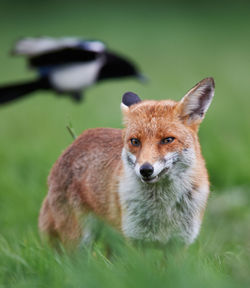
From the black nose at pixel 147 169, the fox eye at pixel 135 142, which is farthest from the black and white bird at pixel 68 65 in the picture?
the black nose at pixel 147 169

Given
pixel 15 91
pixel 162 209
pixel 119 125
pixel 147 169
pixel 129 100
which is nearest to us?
pixel 147 169

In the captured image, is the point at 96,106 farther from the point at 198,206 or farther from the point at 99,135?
the point at 198,206

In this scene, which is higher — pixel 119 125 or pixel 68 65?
pixel 68 65

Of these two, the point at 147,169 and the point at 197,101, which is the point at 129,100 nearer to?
the point at 197,101

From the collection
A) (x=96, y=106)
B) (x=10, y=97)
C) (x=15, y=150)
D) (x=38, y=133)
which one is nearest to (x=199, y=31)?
(x=96, y=106)

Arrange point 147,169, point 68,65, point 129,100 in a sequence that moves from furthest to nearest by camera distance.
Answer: point 68,65
point 129,100
point 147,169

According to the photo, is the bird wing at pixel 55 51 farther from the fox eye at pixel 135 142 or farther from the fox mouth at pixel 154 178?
the fox mouth at pixel 154 178

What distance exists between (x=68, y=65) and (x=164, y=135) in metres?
3.82

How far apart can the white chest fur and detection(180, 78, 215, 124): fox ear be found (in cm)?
39

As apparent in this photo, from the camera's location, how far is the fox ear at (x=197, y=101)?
146 inches

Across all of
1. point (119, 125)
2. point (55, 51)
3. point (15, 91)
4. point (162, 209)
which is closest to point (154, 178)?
point (162, 209)

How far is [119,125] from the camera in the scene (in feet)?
28.2

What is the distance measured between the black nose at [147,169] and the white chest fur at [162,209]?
432 mm

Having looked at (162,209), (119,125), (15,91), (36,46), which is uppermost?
(36,46)
